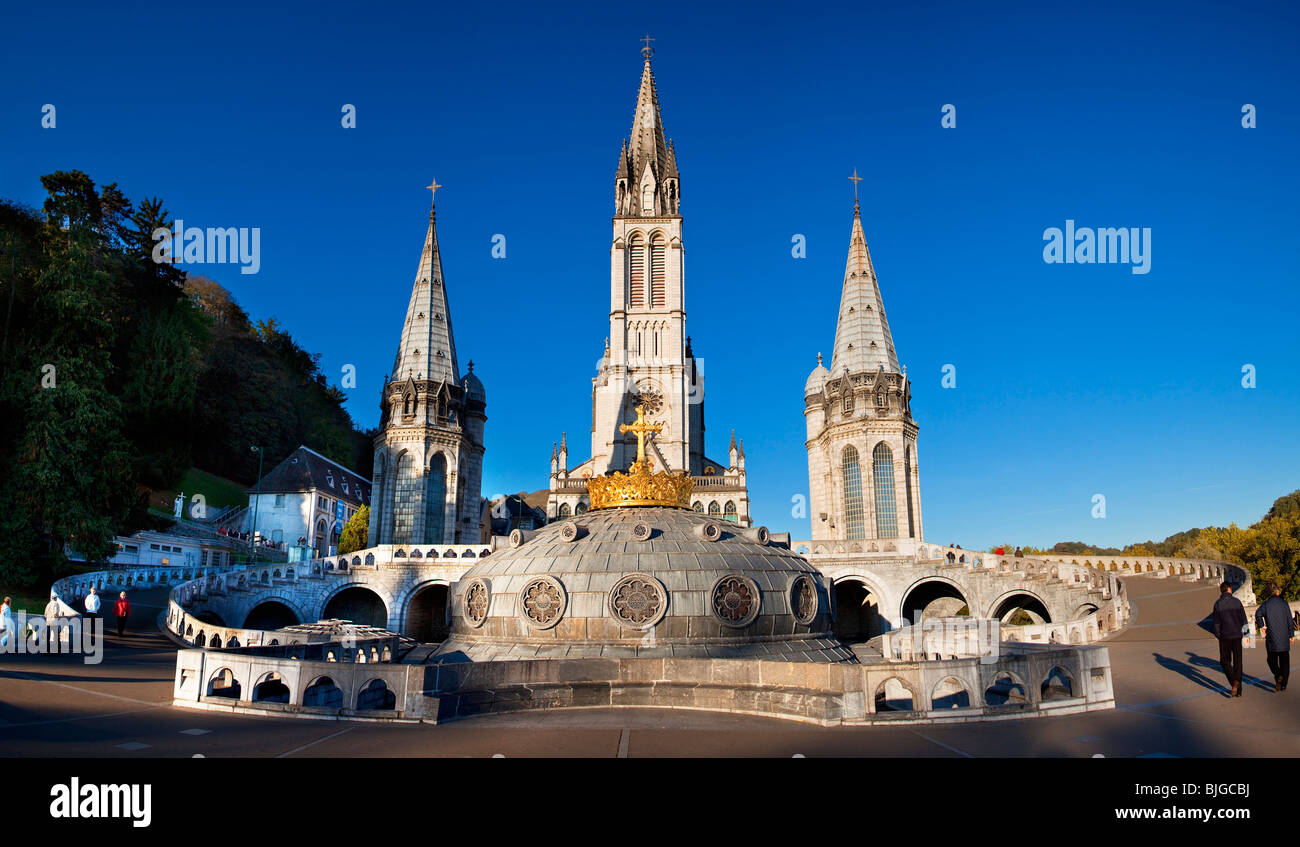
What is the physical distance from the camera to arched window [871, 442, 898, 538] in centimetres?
4547

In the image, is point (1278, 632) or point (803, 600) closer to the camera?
point (1278, 632)

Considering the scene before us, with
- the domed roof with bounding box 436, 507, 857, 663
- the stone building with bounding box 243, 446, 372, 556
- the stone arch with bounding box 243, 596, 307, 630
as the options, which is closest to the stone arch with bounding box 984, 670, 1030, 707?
the domed roof with bounding box 436, 507, 857, 663

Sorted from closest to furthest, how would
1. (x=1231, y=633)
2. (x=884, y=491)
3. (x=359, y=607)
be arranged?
(x=1231, y=633) < (x=359, y=607) < (x=884, y=491)

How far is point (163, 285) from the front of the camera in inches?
2267

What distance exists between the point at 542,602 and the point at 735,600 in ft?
11.6

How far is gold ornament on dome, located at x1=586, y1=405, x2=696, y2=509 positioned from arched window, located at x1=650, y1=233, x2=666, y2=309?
5174 centimetres

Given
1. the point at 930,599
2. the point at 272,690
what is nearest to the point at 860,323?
the point at 930,599

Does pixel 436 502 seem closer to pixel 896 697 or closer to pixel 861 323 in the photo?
A: pixel 861 323

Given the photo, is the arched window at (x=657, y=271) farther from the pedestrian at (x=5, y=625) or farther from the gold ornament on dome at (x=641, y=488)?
the pedestrian at (x=5, y=625)

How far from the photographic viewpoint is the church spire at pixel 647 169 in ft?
229

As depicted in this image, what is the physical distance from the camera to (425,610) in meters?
41.8

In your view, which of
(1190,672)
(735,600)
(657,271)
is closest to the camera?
(1190,672)

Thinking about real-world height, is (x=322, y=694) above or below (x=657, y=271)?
below
